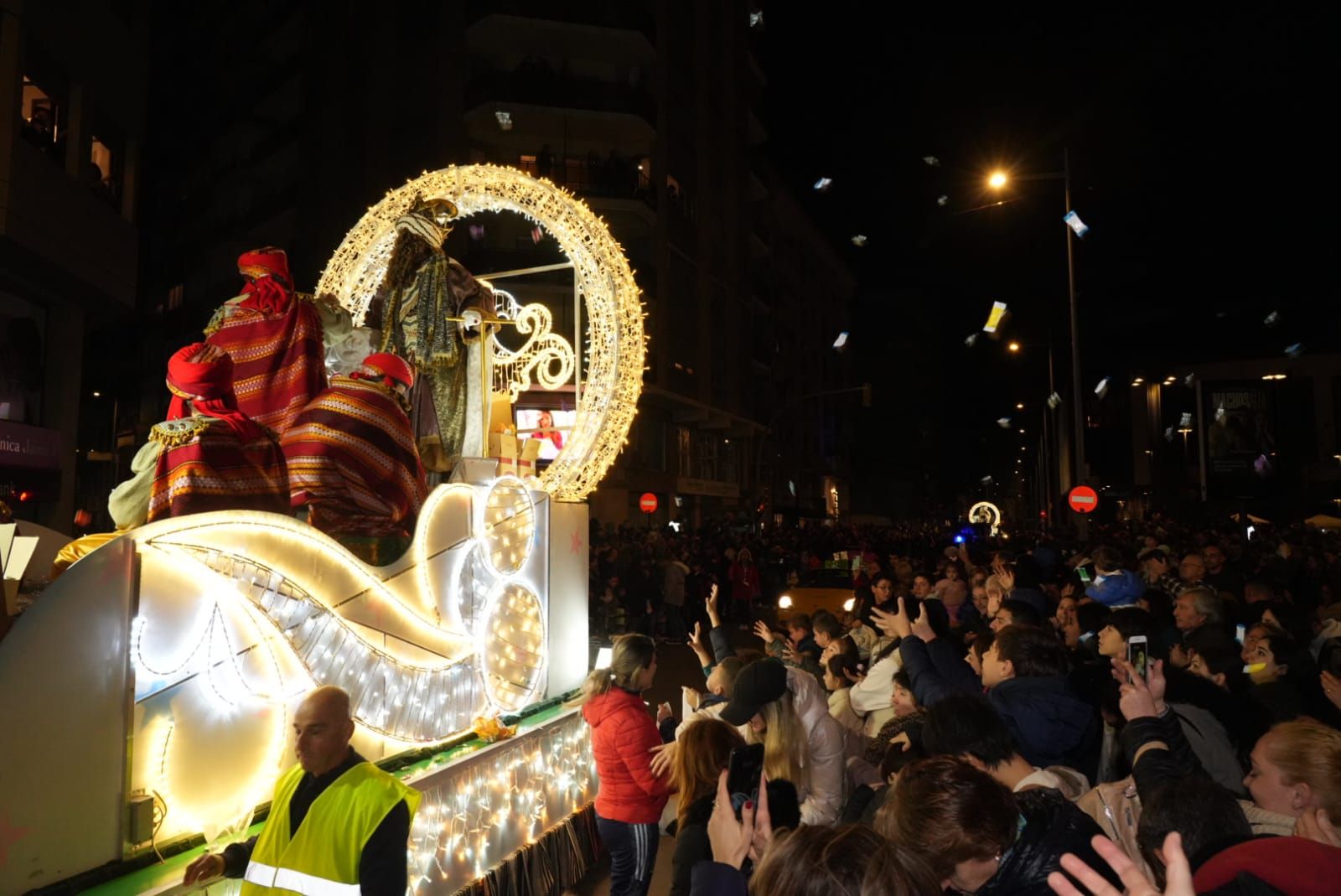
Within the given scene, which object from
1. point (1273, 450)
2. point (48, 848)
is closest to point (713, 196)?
point (1273, 450)

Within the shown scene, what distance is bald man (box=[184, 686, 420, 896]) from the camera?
2980 millimetres

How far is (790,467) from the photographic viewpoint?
53.0 metres

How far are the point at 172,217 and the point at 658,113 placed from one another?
25.0 meters

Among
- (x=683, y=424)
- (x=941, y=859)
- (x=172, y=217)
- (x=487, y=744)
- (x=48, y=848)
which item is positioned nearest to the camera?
(x=941, y=859)

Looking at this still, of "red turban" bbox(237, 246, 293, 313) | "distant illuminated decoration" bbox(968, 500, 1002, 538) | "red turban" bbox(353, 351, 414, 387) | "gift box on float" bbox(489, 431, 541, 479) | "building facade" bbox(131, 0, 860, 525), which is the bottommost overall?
"distant illuminated decoration" bbox(968, 500, 1002, 538)

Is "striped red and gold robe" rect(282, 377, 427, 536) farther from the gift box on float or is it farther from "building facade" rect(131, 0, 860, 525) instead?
"building facade" rect(131, 0, 860, 525)

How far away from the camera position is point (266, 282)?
217 inches

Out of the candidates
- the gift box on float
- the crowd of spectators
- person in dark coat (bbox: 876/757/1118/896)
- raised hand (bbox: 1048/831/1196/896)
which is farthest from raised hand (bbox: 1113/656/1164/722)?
the gift box on float

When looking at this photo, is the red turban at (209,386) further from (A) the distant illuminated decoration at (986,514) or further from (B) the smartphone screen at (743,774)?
(A) the distant illuminated decoration at (986,514)

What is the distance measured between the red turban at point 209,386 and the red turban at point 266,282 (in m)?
0.92

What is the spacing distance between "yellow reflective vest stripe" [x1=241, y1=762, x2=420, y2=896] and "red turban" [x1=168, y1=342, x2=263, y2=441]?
2.02m

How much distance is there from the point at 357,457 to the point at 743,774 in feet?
10.3

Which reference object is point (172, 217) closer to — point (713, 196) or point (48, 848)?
point (713, 196)

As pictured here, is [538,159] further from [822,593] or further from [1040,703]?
[1040,703]
